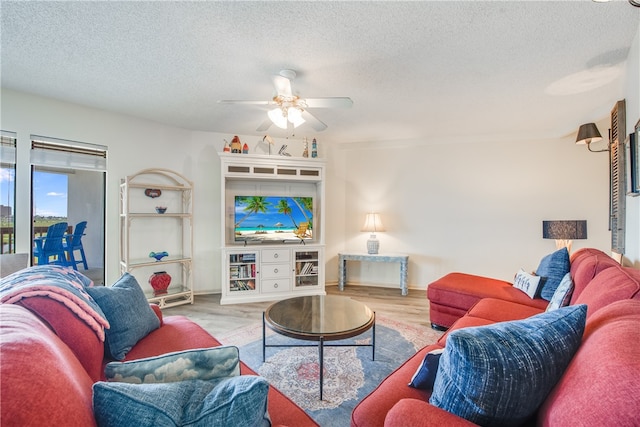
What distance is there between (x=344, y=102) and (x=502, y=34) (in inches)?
44.2

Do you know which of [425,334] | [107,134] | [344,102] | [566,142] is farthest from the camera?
[566,142]

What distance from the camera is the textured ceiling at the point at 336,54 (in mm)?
1714

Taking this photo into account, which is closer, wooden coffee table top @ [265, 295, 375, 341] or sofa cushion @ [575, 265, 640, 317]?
sofa cushion @ [575, 265, 640, 317]

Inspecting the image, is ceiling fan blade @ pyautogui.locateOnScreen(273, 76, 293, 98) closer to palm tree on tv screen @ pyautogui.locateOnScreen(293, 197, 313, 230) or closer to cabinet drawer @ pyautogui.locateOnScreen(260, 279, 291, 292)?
palm tree on tv screen @ pyautogui.locateOnScreen(293, 197, 313, 230)

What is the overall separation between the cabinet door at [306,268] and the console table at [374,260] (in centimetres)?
47

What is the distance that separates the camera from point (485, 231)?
4.30m

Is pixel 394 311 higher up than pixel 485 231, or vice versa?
pixel 485 231

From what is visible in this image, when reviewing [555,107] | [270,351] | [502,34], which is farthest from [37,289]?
[555,107]

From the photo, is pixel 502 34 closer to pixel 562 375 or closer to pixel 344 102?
pixel 344 102

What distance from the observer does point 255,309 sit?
3.62 metres

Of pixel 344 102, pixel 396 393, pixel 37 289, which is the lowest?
pixel 396 393

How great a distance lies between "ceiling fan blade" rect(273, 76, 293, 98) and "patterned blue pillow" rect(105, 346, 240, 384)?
1.82 metres

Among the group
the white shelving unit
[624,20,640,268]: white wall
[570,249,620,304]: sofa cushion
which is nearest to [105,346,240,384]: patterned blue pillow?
[570,249,620,304]: sofa cushion

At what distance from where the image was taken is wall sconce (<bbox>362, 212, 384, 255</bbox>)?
452cm
